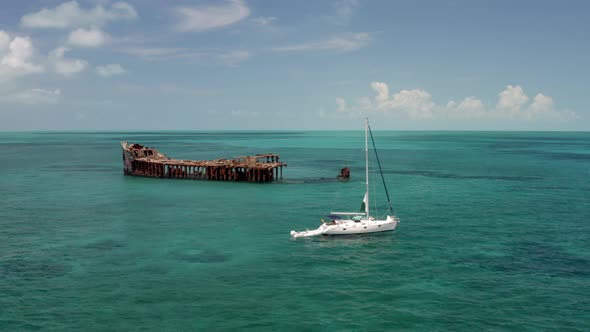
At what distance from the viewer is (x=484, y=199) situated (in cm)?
6247

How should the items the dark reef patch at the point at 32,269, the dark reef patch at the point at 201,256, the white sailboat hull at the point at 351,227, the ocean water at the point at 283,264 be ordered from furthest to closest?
the white sailboat hull at the point at 351,227, the dark reef patch at the point at 201,256, the dark reef patch at the point at 32,269, the ocean water at the point at 283,264

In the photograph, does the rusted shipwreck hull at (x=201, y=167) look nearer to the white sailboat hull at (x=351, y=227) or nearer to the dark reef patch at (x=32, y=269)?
the white sailboat hull at (x=351, y=227)

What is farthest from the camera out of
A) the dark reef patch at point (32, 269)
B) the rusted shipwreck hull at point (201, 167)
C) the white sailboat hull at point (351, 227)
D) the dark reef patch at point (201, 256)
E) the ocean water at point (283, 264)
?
the rusted shipwreck hull at point (201, 167)

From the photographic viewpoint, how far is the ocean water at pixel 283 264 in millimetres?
26609

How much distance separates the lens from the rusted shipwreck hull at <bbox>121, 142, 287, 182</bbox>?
78688mm

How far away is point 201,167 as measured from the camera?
8412cm

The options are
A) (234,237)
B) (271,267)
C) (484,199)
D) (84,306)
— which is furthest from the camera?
(484,199)

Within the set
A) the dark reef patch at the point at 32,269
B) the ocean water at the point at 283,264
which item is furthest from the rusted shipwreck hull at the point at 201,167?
the dark reef patch at the point at 32,269

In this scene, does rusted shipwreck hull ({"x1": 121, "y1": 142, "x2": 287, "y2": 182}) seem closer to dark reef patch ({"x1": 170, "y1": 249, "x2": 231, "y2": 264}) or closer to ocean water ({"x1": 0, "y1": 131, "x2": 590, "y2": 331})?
ocean water ({"x1": 0, "y1": 131, "x2": 590, "y2": 331})

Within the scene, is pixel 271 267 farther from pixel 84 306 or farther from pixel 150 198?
pixel 150 198

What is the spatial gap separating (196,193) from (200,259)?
3195cm

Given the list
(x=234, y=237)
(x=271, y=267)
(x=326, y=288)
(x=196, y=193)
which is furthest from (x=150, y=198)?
(x=326, y=288)

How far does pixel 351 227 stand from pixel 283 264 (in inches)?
407

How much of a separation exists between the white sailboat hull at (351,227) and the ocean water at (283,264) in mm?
817
